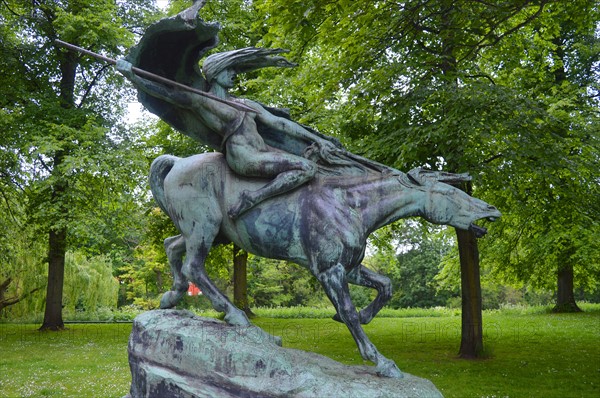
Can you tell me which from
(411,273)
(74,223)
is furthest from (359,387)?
(411,273)

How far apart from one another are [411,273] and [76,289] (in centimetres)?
2251

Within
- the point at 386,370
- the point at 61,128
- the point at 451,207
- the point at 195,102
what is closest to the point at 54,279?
the point at 61,128

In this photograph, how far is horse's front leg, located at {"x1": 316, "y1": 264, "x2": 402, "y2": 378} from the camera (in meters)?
4.13

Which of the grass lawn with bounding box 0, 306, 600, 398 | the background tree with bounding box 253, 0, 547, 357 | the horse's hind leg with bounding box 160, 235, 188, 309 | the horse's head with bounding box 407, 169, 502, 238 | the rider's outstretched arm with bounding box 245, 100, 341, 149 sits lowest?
the grass lawn with bounding box 0, 306, 600, 398

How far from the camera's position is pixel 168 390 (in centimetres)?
397

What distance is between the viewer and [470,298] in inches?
419

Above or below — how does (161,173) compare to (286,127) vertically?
below

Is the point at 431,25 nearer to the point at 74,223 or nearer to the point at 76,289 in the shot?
the point at 74,223

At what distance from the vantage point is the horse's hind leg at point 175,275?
4.73m

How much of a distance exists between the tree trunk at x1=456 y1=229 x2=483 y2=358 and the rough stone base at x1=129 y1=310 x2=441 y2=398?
690 cm

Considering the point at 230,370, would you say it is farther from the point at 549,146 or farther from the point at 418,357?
the point at 418,357

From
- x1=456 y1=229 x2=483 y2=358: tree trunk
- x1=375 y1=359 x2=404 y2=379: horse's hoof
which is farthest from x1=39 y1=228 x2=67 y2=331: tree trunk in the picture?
x1=375 y1=359 x2=404 y2=379: horse's hoof

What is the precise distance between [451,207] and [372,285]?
954 millimetres

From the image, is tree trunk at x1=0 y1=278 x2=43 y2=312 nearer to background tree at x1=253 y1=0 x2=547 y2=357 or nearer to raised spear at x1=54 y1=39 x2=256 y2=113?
background tree at x1=253 y1=0 x2=547 y2=357
